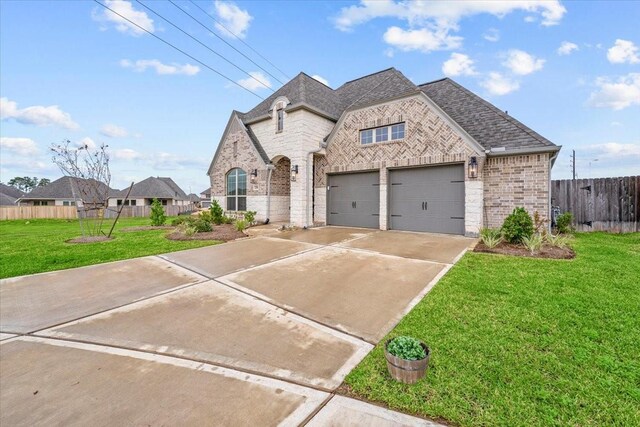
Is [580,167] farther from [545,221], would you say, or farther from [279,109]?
[279,109]

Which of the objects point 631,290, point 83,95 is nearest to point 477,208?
point 631,290

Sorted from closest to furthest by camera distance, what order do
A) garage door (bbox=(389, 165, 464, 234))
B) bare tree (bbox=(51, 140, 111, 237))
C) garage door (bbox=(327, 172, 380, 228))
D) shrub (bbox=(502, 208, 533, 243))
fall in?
1. shrub (bbox=(502, 208, 533, 243))
2. garage door (bbox=(389, 165, 464, 234))
3. bare tree (bbox=(51, 140, 111, 237))
4. garage door (bbox=(327, 172, 380, 228))

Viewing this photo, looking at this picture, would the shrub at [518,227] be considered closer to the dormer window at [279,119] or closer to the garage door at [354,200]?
the garage door at [354,200]

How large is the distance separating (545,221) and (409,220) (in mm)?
4362

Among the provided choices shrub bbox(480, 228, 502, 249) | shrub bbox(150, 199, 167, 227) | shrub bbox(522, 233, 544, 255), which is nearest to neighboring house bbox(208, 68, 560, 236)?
shrub bbox(480, 228, 502, 249)

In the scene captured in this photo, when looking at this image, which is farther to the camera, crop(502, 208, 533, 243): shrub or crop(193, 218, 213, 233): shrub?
crop(193, 218, 213, 233): shrub

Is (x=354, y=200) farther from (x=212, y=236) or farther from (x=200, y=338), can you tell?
(x=200, y=338)

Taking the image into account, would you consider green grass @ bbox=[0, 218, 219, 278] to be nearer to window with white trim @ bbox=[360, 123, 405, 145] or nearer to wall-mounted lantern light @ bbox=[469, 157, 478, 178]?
window with white trim @ bbox=[360, 123, 405, 145]

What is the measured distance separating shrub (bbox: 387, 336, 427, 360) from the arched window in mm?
13987

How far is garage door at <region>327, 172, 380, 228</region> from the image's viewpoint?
1205 cm

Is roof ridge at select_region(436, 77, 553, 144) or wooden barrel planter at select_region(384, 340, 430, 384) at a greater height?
roof ridge at select_region(436, 77, 553, 144)

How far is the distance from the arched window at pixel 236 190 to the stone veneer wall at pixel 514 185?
1200 centimetres

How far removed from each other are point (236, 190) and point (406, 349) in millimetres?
14897

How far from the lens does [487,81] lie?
47.1 ft
